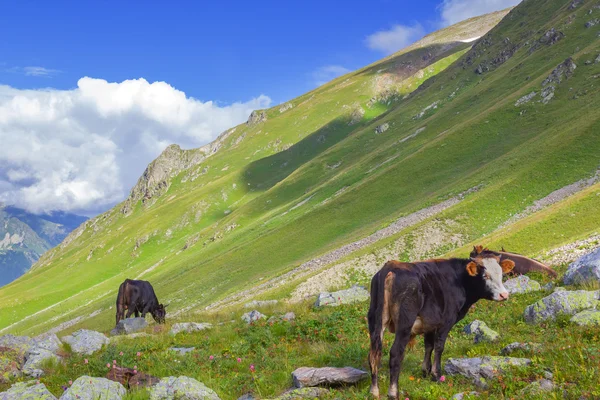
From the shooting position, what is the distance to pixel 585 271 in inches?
550

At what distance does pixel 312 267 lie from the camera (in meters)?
45.3

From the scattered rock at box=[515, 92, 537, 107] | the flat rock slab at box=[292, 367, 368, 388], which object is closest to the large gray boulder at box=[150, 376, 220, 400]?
the flat rock slab at box=[292, 367, 368, 388]

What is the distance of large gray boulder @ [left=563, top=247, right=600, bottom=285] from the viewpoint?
535 inches

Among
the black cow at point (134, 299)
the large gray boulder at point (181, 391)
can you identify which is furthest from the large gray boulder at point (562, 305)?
the black cow at point (134, 299)

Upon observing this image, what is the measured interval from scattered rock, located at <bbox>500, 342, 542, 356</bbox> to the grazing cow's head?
1.02m

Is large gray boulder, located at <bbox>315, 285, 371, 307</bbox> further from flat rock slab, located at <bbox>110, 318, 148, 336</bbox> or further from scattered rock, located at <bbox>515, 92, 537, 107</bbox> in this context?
scattered rock, located at <bbox>515, 92, 537, 107</bbox>

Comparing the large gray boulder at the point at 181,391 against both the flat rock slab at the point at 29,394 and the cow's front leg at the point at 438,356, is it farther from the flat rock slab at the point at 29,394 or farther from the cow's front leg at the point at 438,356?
the cow's front leg at the point at 438,356

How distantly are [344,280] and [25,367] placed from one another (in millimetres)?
28715

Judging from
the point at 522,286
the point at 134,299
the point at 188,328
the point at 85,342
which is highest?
the point at 134,299

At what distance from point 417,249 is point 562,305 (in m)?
29.7

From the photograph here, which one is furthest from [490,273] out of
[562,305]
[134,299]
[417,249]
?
[417,249]

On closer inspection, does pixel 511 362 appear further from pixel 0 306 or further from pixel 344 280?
pixel 0 306

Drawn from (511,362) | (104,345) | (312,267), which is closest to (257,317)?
(104,345)

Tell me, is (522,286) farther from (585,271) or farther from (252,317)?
(252,317)
